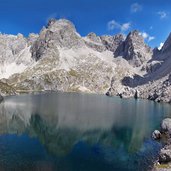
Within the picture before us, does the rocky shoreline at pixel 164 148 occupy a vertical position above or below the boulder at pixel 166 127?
below

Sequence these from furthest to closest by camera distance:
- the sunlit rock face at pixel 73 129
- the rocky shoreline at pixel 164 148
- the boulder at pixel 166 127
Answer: the boulder at pixel 166 127
the sunlit rock face at pixel 73 129
the rocky shoreline at pixel 164 148

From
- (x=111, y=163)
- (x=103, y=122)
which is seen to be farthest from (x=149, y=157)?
(x=103, y=122)

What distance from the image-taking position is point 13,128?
121m

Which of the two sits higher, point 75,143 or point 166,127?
point 166,127

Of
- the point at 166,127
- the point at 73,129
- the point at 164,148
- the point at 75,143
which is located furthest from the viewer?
the point at 73,129

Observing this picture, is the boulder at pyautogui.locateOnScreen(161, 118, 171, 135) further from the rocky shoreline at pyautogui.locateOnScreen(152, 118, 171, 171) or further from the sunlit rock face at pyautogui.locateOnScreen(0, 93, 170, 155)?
the sunlit rock face at pyautogui.locateOnScreen(0, 93, 170, 155)

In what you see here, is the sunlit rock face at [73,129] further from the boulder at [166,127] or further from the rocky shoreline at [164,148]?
the boulder at [166,127]

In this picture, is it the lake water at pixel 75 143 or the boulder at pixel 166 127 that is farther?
the boulder at pixel 166 127

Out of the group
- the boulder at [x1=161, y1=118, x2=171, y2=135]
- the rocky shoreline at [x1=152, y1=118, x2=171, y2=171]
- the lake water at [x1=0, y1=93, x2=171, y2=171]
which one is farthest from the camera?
the boulder at [x1=161, y1=118, x2=171, y2=135]

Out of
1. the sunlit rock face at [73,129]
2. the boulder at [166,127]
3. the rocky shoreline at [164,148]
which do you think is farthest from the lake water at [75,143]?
the boulder at [166,127]

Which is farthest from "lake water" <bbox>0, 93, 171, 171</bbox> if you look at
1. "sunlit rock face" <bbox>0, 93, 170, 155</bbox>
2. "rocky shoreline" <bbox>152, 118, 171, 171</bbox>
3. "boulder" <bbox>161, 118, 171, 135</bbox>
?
"boulder" <bbox>161, 118, 171, 135</bbox>

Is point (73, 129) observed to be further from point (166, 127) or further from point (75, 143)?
point (166, 127)

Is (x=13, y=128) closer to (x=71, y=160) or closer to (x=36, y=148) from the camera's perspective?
(x=36, y=148)

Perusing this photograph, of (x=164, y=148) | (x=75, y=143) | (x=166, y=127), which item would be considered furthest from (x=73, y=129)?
(x=164, y=148)
